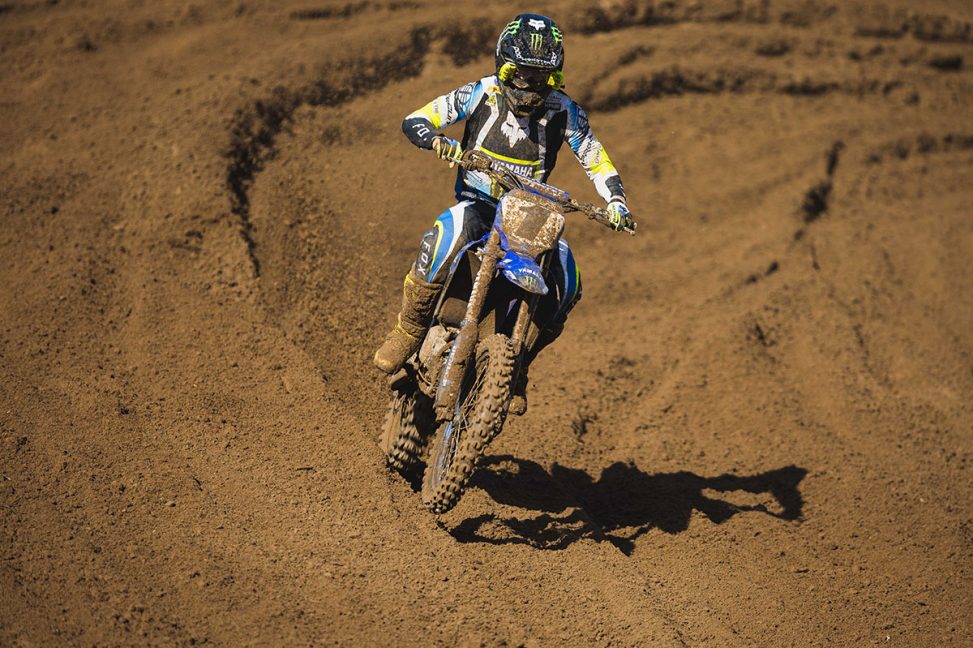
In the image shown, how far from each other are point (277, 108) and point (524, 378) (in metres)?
6.60

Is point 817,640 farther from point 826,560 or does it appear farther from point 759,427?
point 759,427

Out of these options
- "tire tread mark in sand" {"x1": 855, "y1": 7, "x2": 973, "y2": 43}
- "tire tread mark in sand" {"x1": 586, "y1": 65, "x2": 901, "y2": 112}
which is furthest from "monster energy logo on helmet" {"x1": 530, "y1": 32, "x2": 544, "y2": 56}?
"tire tread mark in sand" {"x1": 855, "y1": 7, "x2": 973, "y2": 43}

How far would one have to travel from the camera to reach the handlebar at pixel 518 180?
6859 millimetres

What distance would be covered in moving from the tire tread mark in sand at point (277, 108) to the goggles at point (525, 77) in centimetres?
371

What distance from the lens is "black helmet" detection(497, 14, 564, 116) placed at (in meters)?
6.91

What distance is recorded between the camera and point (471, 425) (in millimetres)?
6520

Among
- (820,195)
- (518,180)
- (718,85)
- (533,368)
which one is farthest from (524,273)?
(718,85)

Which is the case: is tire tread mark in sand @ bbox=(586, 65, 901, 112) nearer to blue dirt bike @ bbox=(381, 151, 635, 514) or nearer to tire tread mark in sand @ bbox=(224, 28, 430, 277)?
tire tread mark in sand @ bbox=(224, 28, 430, 277)

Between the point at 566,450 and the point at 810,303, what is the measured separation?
14.1 ft

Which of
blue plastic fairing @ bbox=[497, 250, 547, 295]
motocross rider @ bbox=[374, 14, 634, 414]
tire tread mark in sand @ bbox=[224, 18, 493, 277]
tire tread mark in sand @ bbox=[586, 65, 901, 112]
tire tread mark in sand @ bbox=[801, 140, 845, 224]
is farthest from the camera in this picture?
tire tread mark in sand @ bbox=[586, 65, 901, 112]

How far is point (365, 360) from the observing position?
9328 millimetres

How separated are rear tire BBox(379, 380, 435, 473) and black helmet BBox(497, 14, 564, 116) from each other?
2.11 meters

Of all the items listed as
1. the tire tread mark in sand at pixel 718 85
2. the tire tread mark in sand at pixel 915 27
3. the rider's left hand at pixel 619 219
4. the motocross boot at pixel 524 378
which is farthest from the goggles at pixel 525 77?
the tire tread mark in sand at pixel 915 27

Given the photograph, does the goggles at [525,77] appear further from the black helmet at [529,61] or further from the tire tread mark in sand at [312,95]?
the tire tread mark in sand at [312,95]
